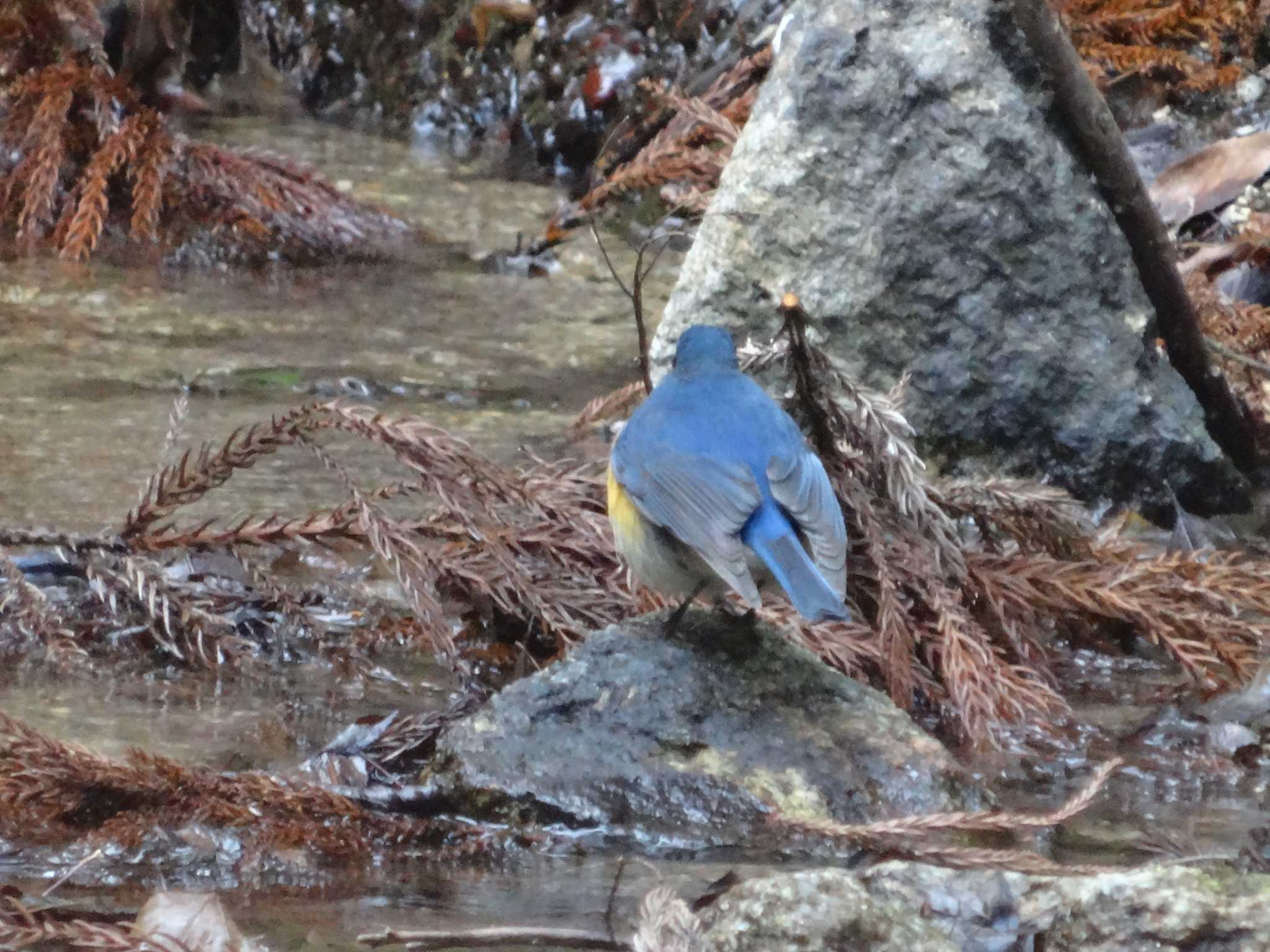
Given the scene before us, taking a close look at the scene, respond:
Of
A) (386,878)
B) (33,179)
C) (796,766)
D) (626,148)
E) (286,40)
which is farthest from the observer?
(286,40)

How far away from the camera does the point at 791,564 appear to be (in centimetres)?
255

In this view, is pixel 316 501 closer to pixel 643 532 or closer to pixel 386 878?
pixel 643 532

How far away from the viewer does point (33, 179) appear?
602 cm

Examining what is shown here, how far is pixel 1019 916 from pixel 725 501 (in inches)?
40.8

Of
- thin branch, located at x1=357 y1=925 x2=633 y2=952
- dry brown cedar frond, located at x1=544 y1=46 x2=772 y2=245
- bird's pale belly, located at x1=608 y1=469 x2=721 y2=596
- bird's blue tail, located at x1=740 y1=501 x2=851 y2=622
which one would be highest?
dry brown cedar frond, located at x1=544 y1=46 x2=772 y2=245

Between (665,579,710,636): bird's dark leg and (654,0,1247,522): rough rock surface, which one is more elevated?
(654,0,1247,522): rough rock surface

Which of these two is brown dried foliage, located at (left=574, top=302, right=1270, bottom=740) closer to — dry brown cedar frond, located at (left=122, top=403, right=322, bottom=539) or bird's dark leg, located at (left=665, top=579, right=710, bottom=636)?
bird's dark leg, located at (left=665, top=579, right=710, bottom=636)

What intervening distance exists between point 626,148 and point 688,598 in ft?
15.5

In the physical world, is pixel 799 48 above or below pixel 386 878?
above

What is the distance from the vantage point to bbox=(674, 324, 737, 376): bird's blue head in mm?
3012

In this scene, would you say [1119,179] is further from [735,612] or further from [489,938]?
[489,938]

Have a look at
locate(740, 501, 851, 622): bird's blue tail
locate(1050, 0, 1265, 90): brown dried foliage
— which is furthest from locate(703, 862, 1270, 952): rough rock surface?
locate(1050, 0, 1265, 90): brown dried foliage

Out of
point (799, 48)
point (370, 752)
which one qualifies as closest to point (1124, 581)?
point (370, 752)

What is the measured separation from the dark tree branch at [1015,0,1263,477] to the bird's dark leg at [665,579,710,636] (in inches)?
64.2
